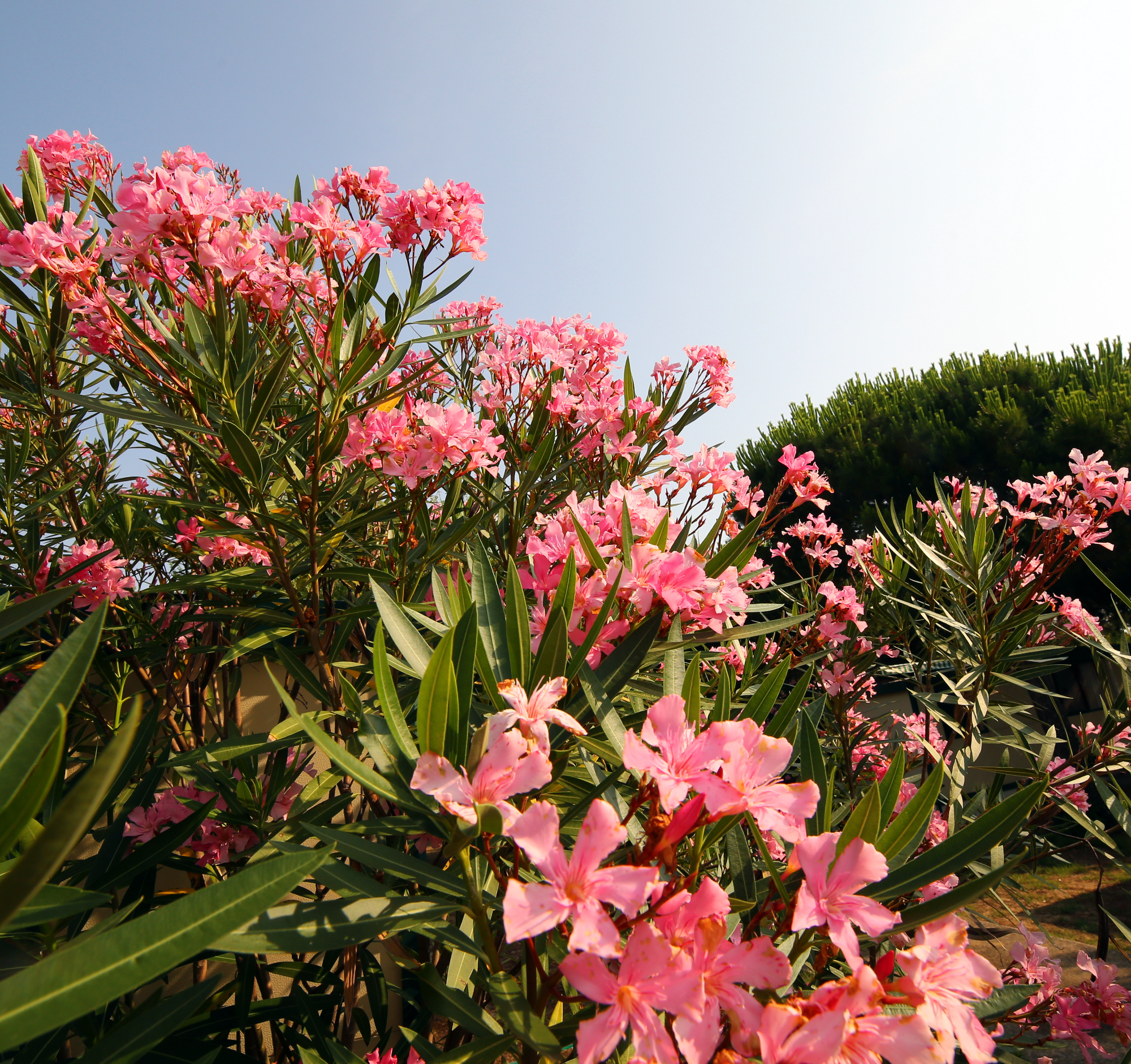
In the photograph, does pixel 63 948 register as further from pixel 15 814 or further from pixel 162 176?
pixel 162 176

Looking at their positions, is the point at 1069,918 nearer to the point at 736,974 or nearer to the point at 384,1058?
the point at 384,1058

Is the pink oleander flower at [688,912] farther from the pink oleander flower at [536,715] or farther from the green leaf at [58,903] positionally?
the green leaf at [58,903]

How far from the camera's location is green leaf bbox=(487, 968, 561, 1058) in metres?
0.57

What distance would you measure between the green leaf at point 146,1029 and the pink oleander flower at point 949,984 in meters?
0.66

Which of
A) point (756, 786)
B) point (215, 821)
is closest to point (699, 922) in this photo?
point (756, 786)

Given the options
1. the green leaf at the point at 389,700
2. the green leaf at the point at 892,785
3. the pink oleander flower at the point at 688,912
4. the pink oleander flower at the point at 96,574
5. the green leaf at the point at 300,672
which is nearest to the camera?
the pink oleander flower at the point at 688,912

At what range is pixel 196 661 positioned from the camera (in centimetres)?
203

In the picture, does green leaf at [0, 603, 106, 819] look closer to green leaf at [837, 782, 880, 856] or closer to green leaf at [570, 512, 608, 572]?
green leaf at [570, 512, 608, 572]

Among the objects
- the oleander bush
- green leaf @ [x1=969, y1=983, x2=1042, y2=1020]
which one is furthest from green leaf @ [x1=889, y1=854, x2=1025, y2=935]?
green leaf @ [x1=969, y1=983, x2=1042, y2=1020]

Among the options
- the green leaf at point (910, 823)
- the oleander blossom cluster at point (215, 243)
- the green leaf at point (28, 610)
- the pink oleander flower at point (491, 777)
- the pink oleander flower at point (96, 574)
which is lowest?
the green leaf at point (910, 823)

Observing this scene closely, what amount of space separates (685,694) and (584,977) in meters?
0.39

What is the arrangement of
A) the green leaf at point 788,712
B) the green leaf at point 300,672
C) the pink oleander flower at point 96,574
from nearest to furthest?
1. the green leaf at point 788,712
2. the green leaf at point 300,672
3. the pink oleander flower at point 96,574

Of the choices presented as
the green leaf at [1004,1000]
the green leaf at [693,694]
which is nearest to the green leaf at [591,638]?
the green leaf at [693,694]

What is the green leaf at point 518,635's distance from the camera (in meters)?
0.83
